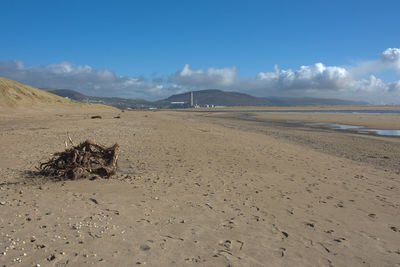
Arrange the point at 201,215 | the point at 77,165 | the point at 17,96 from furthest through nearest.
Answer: the point at 17,96 < the point at 77,165 < the point at 201,215

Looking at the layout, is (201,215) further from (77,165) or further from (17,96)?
(17,96)

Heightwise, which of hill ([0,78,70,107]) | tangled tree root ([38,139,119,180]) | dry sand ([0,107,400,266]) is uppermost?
hill ([0,78,70,107])

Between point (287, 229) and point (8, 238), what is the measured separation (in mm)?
4526

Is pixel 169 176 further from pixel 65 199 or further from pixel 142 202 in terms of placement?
pixel 65 199

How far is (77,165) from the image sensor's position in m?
7.53

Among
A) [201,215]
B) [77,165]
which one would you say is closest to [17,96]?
[77,165]

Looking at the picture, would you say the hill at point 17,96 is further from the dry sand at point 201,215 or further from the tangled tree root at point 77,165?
the tangled tree root at point 77,165

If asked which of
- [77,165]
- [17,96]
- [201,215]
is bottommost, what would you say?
[201,215]

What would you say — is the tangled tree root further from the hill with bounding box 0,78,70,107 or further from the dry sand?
the hill with bounding box 0,78,70,107

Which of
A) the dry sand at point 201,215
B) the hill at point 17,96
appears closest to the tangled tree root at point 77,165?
the dry sand at point 201,215

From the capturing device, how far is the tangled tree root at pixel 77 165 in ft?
24.5

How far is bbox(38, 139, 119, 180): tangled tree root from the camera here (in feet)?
24.5

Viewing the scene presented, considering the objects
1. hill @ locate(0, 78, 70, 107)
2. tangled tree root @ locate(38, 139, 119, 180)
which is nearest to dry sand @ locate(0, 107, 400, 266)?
tangled tree root @ locate(38, 139, 119, 180)

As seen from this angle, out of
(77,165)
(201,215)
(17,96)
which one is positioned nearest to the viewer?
(201,215)
